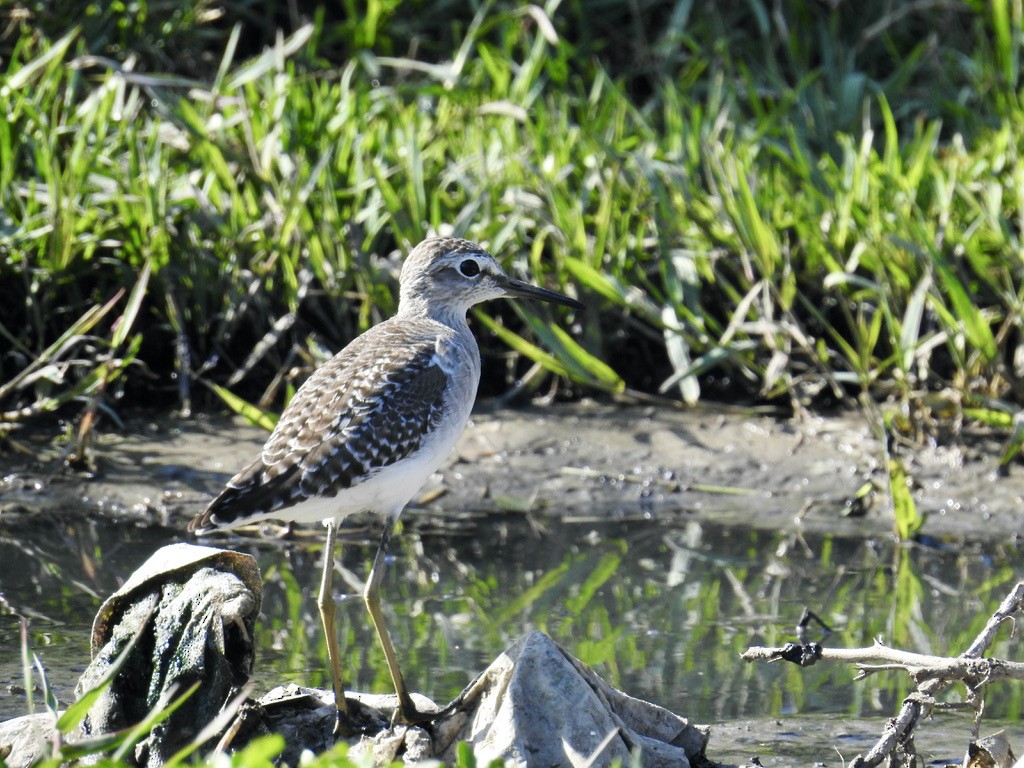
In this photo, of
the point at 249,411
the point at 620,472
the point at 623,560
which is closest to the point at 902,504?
the point at 623,560

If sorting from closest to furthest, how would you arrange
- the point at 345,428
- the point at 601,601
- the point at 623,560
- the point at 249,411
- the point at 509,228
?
the point at 345,428 → the point at 601,601 → the point at 623,560 → the point at 249,411 → the point at 509,228

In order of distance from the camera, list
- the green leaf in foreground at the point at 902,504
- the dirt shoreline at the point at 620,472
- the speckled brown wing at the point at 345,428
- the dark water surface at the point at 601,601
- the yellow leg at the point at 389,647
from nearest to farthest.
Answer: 1. the yellow leg at the point at 389,647
2. the speckled brown wing at the point at 345,428
3. the dark water surface at the point at 601,601
4. the green leaf in foreground at the point at 902,504
5. the dirt shoreline at the point at 620,472

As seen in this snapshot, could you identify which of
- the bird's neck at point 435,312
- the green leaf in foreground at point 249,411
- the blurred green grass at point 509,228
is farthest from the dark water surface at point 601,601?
the bird's neck at point 435,312

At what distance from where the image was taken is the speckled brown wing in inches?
172

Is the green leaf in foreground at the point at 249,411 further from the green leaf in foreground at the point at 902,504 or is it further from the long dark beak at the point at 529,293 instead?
the green leaf in foreground at the point at 902,504

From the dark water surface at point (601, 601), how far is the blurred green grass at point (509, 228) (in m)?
0.79

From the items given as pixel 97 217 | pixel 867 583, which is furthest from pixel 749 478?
pixel 97 217

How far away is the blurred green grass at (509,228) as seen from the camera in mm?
6609

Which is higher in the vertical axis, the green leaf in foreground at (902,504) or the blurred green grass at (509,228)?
the blurred green grass at (509,228)

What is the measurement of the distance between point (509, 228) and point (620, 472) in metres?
1.27

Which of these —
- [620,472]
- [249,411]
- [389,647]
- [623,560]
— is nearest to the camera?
[389,647]

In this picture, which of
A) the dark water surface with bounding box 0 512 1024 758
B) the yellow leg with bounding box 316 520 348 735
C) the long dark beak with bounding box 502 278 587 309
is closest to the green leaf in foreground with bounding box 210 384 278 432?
the dark water surface with bounding box 0 512 1024 758

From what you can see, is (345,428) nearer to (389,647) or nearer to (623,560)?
(389,647)

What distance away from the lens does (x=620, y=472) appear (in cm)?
657
